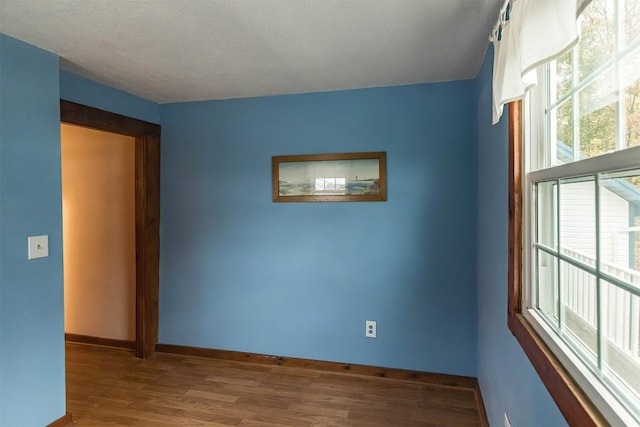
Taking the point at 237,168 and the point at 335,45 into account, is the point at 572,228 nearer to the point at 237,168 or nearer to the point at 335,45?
the point at 335,45

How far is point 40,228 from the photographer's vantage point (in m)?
2.00

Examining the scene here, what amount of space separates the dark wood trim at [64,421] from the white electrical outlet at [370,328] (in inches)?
80.1

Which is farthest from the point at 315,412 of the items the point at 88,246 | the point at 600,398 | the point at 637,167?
the point at 88,246

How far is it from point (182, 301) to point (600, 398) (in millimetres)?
3070

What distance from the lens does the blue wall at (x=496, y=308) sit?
1196 millimetres

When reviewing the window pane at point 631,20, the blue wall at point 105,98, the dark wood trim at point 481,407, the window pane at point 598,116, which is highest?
the blue wall at point 105,98

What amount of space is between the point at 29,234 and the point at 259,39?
1667 millimetres

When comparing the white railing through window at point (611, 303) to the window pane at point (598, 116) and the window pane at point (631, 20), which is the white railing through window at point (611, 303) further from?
the window pane at point (631, 20)

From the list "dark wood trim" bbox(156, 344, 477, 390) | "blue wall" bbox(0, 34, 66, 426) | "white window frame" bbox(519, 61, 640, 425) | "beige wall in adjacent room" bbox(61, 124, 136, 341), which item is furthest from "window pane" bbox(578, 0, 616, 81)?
"beige wall in adjacent room" bbox(61, 124, 136, 341)

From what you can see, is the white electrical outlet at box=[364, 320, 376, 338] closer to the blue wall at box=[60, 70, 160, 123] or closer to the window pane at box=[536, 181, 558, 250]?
the window pane at box=[536, 181, 558, 250]

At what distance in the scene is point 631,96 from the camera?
699mm

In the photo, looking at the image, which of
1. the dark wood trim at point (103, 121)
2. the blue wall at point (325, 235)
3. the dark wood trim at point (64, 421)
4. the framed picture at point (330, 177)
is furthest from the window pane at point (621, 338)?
the dark wood trim at point (103, 121)

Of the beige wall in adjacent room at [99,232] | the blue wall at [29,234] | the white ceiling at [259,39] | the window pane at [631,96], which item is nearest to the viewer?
the window pane at [631,96]

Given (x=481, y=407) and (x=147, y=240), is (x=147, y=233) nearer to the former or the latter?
(x=147, y=240)
